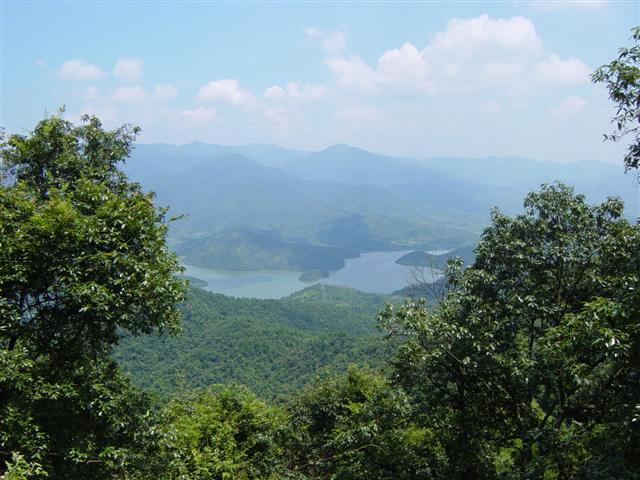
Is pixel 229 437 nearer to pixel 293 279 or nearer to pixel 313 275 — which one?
pixel 293 279

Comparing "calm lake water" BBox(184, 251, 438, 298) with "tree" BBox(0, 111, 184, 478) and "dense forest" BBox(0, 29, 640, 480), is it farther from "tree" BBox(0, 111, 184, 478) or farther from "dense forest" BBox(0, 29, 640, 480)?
"tree" BBox(0, 111, 184, 478)

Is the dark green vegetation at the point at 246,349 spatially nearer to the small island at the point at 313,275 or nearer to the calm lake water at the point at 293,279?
the calm lake water at the point at 293,279

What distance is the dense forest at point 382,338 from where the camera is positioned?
476cm

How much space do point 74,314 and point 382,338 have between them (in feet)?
14.0

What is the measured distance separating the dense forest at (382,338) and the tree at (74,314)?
0.07 feet

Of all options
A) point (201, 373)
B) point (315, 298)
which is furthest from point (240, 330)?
point (315, 298)

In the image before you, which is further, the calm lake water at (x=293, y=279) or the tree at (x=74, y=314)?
the calm lake water at (x=293, y=279)

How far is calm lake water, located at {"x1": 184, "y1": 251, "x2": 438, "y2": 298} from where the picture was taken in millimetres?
124675

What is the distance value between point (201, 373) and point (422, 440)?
153ft

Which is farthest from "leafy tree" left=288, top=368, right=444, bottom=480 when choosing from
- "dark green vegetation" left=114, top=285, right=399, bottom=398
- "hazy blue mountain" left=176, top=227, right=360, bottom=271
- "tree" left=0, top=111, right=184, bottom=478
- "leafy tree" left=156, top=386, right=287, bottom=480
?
"hazy blue mountain" left=176, top=227, right=360, bottom=271

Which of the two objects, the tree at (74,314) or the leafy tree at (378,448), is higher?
the tree at (74,314)

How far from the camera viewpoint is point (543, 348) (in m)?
4.72

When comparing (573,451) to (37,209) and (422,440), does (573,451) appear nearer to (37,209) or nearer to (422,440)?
(422,440)

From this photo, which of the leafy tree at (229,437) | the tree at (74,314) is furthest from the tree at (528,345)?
the tree at (74,314)
